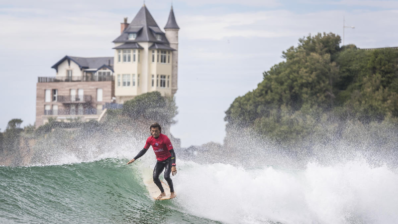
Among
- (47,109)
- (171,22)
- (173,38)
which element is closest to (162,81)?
(173,38)

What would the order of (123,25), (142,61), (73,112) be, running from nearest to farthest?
(142,61), (73,112), (123,25)

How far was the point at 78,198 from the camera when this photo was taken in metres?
12.0

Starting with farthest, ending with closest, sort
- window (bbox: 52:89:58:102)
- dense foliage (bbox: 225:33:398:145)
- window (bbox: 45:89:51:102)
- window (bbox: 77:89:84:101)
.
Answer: window (bbox: 45:89:51:102)
window (bbox: 52:89:58:102)
window (bbox: 77:89:84:101)
dense foliage (bbox: 225:33:398:145)

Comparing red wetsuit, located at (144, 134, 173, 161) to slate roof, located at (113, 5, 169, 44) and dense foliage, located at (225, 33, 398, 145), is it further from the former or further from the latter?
slate roof, located at (113, 5, 169, 44)

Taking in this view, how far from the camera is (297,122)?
145 ft

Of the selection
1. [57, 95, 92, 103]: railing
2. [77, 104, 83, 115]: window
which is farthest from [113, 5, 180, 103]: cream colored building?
[77, 104, 83, 115]: window

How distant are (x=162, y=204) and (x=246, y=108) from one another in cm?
3826

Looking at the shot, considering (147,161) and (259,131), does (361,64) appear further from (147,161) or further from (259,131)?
(147,161)

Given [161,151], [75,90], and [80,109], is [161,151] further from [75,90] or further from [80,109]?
[75,90]

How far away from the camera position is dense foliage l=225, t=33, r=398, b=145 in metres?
42.8

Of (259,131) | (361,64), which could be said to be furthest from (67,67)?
(361,64)

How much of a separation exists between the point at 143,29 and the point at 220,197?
51.4 metres

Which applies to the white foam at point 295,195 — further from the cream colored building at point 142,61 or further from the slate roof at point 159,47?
the slate roof at point 159,47

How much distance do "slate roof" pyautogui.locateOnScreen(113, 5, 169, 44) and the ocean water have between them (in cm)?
4841
